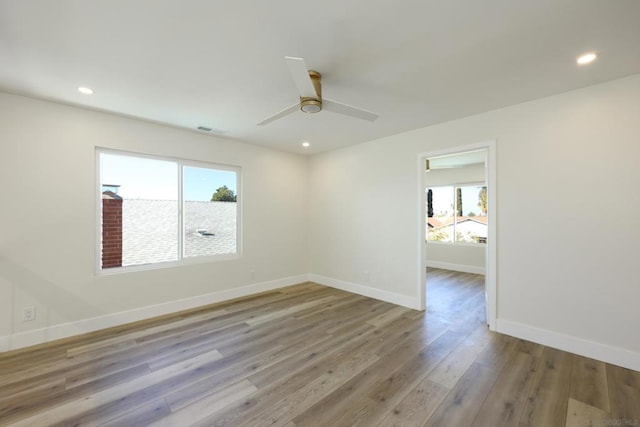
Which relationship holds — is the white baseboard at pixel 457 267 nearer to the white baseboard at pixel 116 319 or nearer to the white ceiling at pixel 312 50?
the white ceiling at pixel 312 50

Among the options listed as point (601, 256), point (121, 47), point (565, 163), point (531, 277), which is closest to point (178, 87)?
point (121, 47)

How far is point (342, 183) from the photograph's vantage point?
4.86 m

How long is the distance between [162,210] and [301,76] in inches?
116

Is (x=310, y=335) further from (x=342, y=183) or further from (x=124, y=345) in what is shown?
(x=342, y=183)

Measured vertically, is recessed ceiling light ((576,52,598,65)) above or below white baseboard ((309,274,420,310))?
above

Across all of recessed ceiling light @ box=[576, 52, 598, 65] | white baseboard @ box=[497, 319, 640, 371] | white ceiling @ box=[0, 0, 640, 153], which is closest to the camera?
white ceiling @ box=[0, 0, 640, 153]

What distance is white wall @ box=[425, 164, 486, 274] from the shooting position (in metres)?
6.25

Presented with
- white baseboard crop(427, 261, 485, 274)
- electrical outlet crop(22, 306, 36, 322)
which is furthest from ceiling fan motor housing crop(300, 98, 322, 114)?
white baseboard crop(427, 261, 485, 274)

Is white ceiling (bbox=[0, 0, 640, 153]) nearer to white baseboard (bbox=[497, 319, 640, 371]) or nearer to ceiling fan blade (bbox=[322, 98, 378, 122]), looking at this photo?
ceiling fan blade (bbox=[322, 98, 378, 122])

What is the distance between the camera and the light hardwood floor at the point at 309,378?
5.89ft

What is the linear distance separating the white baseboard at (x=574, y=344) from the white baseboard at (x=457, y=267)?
3.47m

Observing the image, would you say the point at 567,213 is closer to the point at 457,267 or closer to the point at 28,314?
the point at 457,267

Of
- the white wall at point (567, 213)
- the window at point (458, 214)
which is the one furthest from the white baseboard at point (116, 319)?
the window at point (458, 214)

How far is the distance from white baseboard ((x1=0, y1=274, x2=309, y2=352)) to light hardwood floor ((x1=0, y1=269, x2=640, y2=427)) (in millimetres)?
129
